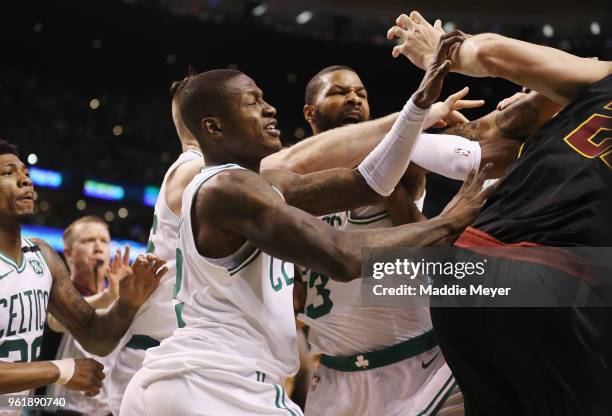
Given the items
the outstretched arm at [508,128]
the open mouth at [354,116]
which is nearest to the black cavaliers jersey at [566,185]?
the outstretched arm at [508,128]

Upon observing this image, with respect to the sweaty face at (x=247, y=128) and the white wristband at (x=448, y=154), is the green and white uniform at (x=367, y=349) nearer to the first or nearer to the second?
the white wristband at (x=448, y=154)

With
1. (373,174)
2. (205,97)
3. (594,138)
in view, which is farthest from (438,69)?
(205,97)

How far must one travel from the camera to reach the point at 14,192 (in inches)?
161

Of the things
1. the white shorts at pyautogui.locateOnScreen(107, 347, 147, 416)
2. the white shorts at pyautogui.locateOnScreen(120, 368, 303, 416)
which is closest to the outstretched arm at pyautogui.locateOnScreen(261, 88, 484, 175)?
the white shorts at pyautogui.locateOnScreen(120, 368, 303, 416)

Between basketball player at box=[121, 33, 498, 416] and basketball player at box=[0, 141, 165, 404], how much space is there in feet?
3.34

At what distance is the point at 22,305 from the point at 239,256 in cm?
167

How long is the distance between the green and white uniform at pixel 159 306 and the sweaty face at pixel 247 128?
1.37m

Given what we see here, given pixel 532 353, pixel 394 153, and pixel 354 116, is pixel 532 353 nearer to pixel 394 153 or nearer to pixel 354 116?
pixel 394 153

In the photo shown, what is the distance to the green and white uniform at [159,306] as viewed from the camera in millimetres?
4441

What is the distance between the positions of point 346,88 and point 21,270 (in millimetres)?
1976

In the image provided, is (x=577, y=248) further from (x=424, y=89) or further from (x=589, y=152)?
(x=424, y=89)

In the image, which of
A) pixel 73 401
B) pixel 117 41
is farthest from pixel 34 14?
pixel 73 401

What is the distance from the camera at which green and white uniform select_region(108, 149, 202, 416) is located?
4441 mm

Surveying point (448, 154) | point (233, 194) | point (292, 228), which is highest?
point (448, 154)
